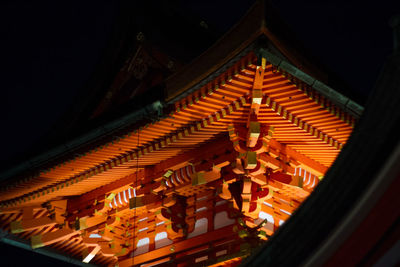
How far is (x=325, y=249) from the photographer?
2928 millimetres

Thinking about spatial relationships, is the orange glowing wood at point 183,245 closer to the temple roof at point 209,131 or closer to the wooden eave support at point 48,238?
the temple roof at point 209,131

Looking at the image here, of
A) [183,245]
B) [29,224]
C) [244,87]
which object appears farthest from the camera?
[29,224]

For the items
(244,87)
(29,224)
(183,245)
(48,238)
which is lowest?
(183,245)

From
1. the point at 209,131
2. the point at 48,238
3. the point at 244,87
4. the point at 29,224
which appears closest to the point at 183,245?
the point at 209,131

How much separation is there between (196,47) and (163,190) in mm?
3168

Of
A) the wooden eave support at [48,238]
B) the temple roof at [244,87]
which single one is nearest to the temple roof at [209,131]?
the temple roof at [244,87]

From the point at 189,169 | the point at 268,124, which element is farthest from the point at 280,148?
the point at 189,169

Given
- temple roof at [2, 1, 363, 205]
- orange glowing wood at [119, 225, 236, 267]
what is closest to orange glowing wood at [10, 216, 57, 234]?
orange glowing wood at [119, 225, 236, 267]

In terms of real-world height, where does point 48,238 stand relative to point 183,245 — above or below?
above

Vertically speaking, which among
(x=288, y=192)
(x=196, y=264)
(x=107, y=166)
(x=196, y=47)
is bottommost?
(x=196, y=264)

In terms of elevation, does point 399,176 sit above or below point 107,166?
below

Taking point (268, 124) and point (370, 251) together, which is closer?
point (370, 251)

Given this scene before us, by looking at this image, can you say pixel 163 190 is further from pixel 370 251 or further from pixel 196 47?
pixel 370 251

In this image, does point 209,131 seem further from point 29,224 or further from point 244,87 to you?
point 29,224
